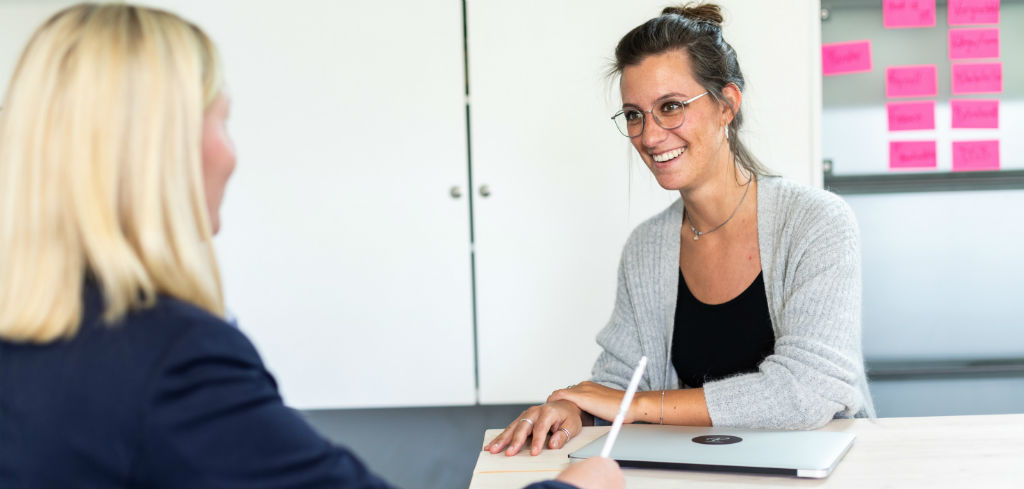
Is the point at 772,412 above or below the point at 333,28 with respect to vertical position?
below

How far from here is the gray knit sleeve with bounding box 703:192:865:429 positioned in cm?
117

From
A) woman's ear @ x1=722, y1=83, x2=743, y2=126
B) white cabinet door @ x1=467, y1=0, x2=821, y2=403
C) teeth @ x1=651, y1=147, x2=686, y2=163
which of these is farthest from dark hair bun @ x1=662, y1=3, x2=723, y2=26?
white cabinet door @ x1=467, y1=0, x2=821, y2=403

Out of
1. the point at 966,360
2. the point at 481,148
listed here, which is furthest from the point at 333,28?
the point at 966,360

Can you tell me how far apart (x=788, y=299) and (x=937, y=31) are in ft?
3.92

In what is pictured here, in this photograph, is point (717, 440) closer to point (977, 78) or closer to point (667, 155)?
point (667, 155)

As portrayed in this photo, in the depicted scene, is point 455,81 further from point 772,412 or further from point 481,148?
point 772,412

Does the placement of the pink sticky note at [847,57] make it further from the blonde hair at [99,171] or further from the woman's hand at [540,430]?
the blonde hair at [99,171]

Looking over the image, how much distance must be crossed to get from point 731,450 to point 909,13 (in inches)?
61.7

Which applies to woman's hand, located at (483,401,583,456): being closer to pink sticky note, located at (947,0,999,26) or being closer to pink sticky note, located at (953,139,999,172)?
pink sticky note, located at (953,139,999,172)

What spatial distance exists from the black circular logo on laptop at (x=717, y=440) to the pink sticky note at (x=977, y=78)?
1.49m

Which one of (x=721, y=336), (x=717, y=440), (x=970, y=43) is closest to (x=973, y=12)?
(x=970, y=43)

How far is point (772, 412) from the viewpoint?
3.83 feet

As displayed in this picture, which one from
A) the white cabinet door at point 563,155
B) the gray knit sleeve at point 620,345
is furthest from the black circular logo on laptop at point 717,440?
the white cabinet door at point 563,155

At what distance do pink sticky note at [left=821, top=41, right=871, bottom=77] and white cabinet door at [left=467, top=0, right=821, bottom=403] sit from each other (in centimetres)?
15
